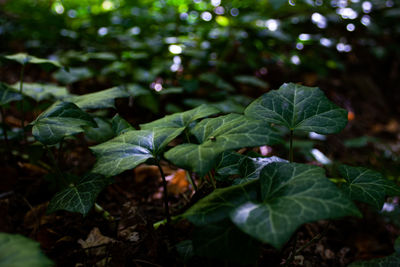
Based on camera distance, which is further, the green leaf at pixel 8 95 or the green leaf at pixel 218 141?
the green leaf at pixel 8 95

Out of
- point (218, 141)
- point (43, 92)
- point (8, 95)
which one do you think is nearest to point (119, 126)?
point (218, 141)

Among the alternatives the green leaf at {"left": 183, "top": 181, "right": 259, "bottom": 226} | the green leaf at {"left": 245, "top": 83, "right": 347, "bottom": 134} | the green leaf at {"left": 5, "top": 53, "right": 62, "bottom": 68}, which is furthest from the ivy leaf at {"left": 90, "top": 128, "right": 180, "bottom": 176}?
the green leaf at {"left": 5, "top": 53, "right": 62, "bottom": 68}

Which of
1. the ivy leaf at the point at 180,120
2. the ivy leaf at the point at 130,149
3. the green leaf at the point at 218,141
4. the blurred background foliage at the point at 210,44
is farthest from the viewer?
the blurred background foliage at the point at 210,44

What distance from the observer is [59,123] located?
1072mm

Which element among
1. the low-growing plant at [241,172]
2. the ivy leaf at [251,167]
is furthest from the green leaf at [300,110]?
the ivy leaf at [251,167]

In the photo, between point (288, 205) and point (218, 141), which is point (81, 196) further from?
point (288, 205)

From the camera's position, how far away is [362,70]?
452 centimetres

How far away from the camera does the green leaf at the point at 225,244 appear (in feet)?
2.40

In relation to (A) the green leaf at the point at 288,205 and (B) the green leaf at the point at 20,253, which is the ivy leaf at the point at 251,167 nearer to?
(A) the green leaf at the point at 288,205

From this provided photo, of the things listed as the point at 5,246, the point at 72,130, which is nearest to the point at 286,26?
the point at 72,130

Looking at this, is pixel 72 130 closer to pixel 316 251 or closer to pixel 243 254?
pixel 243 254

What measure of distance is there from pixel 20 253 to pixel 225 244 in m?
0.52

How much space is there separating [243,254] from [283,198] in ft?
0.60

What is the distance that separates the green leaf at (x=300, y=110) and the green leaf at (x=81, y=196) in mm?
629
